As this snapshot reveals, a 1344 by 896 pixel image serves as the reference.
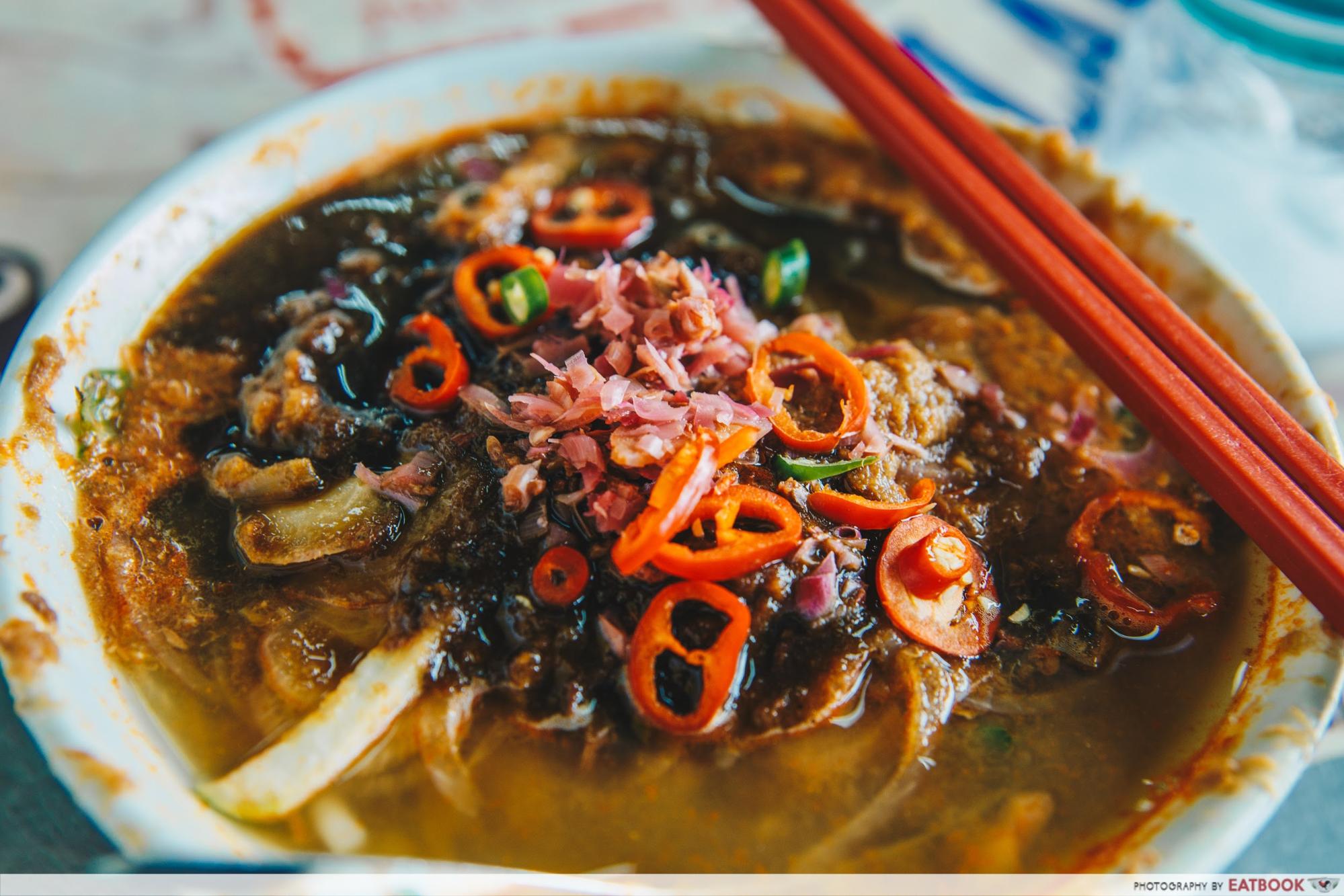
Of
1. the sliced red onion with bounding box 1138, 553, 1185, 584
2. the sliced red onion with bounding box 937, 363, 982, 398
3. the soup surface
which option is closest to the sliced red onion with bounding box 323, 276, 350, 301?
the soup surface

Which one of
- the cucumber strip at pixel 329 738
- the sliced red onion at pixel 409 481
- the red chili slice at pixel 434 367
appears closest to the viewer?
the cucumber strip at pixel 329 738

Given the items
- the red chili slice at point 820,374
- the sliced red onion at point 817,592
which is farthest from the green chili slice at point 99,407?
the sliced red onion at point 817,592

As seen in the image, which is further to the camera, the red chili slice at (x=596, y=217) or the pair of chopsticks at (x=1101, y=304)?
the red chili slice at (x=596, y=217)

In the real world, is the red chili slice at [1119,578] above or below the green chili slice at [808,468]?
below

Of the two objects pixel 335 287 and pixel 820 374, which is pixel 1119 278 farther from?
pixel 335 287

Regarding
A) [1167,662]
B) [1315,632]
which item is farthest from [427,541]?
[1315,632]

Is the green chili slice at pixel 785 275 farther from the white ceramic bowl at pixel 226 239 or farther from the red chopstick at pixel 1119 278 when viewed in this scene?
the white ceramic bowl at pixel 226 239

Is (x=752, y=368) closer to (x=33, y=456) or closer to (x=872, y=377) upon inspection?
(x=872, y=377)
